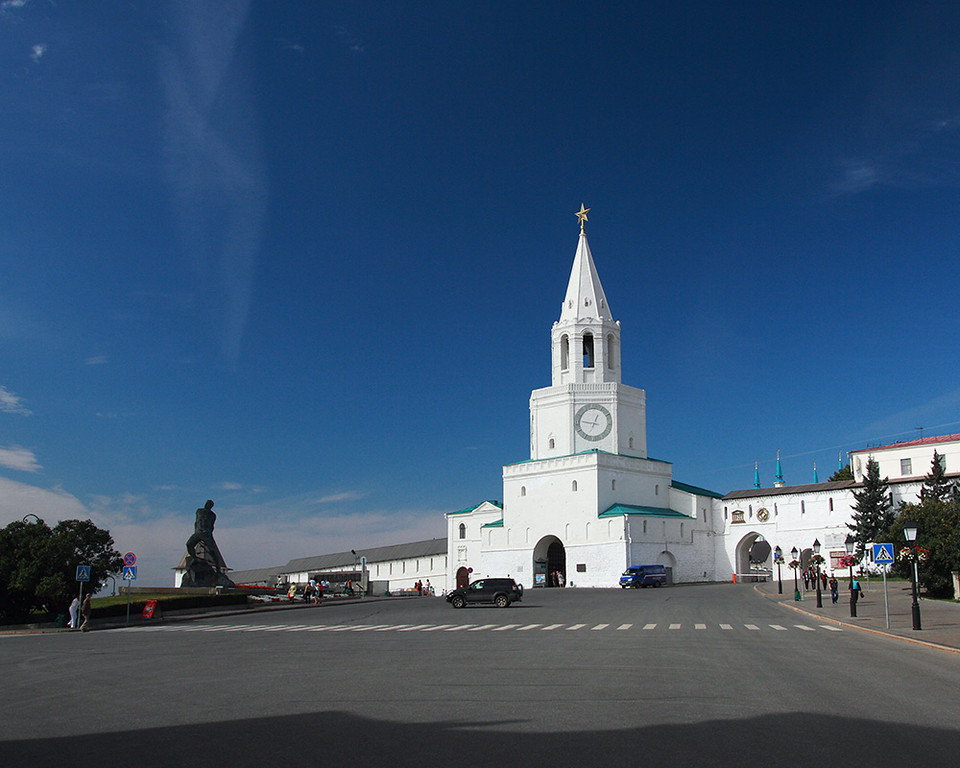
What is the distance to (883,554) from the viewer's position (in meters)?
24.4

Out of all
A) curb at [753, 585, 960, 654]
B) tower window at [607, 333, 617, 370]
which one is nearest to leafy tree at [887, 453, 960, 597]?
curb at [753, 585, 960, 654]

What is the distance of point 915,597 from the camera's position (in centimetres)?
2331

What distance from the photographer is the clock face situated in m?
75.4

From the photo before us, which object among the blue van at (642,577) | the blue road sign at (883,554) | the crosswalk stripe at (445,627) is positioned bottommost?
the crosswalk stripe at (445,627)

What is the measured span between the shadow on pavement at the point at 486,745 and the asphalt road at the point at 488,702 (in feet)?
0.12

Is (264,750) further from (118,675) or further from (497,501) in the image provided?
(497,501)

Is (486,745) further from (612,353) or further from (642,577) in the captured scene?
(612,353)

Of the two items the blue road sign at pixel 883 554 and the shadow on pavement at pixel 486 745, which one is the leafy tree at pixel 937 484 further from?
the shadow on pavement at pixel 486 745

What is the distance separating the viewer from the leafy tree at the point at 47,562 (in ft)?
115

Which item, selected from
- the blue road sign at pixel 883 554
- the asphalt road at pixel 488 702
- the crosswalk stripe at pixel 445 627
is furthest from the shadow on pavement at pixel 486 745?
the blue road sign at pixel 883 554

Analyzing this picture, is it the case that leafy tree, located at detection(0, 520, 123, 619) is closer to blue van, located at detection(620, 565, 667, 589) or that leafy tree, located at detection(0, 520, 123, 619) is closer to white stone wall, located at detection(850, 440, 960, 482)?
blue van, located at detection(620, 565, 667, 589)

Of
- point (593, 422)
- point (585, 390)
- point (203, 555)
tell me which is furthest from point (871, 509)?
point (203, 555)

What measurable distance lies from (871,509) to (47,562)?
5934 cm

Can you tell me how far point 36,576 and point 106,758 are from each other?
103ft
